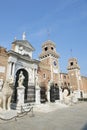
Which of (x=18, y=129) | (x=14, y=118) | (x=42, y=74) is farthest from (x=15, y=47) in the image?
(x=18, y=129)

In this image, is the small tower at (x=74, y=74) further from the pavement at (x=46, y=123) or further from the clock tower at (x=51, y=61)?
the pavement at (x=46, y=123)

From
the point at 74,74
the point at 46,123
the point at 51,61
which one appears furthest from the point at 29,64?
the point at 74,74

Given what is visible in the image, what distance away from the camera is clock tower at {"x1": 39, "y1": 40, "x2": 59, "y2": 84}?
20.5 m

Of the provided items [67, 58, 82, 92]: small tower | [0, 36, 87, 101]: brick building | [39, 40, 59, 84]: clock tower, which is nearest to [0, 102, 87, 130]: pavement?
[0, 36, 87, 101]: brick building

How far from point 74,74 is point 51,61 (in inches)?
535

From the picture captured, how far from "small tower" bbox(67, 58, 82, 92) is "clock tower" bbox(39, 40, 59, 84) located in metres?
11.3

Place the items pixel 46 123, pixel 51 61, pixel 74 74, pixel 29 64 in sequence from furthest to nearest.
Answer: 1. pixel 74 74
2. pixel 51 61
3. pixel 29 64
4. pixel 46 123

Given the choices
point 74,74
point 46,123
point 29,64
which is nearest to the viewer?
point 46,123

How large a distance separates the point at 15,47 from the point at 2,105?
9876 millimetres

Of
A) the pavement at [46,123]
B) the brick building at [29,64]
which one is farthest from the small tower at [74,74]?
the pavement at [46,123]

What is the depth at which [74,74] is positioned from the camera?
107 feet

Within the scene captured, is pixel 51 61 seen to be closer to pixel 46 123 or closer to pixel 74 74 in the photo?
pixel 74 74

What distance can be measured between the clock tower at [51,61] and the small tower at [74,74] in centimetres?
1127

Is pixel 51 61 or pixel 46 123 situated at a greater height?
pixel 51 61
